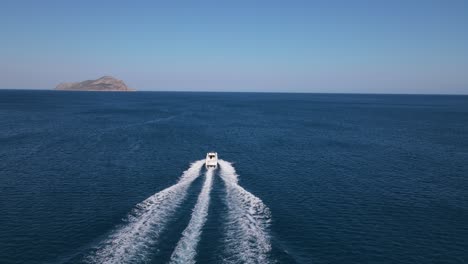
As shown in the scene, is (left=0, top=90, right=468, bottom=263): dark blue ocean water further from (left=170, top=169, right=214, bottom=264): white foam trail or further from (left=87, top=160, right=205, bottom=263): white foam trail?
(left=170, top=169, right=214, bottom=264): white foam trail

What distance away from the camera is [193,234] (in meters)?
48.4

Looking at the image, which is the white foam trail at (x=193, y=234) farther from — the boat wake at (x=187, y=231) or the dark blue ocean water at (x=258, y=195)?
the dark blue ocean water at (x=258, y=195)

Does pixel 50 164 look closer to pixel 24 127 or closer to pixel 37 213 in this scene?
pixel 37 213

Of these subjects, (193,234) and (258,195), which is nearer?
(193,234)

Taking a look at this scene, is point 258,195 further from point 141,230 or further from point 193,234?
point 141,230

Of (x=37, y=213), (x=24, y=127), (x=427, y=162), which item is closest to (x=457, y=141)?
(x=427, y=162)

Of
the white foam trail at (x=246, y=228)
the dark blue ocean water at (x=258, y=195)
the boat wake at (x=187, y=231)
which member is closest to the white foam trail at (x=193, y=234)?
the boat wake at (x=187, y=231)

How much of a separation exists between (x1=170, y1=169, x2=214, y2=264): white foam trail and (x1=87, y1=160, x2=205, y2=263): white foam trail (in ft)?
12.1

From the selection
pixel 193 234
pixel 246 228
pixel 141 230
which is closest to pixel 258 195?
pixel 246 228

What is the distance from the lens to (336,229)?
52.2 meters

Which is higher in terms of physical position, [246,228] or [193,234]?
[246,228]

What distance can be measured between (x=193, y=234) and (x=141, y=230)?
26.5ft

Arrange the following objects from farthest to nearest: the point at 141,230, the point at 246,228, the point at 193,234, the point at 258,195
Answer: the point at 258,195
the point at 246,228
the point at 141,230
the point at 193,234

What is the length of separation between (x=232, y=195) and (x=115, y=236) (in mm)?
24732
